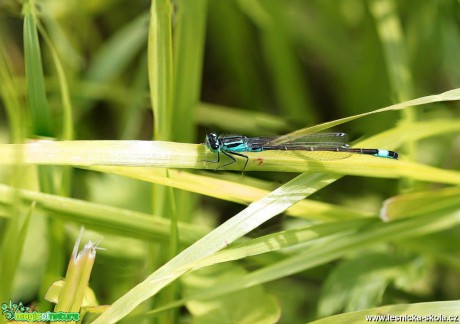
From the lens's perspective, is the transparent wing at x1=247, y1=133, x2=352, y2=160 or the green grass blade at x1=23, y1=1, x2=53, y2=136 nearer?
the green grass blade at x1=23, y1=1, x2=53, y2=136

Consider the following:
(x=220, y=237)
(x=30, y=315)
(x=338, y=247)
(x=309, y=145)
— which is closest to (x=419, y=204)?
(x=338, y=247)

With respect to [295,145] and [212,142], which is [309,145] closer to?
[295,145]

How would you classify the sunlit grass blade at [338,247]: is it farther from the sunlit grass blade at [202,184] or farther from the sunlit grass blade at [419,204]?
the sunlit grass blade at [202,184]

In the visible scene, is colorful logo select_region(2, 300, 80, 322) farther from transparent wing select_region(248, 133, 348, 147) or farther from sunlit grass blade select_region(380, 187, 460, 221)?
sunlit grass blade select_region(380, 187, 460, 221)

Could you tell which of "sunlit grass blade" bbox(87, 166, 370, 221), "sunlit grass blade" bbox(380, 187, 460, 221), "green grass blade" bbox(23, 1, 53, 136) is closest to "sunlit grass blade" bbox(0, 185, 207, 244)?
"sunlit grass blade" bbox(87, 166, 370, 221)

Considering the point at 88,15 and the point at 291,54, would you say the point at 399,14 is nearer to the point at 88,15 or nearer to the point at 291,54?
the point at 291,54

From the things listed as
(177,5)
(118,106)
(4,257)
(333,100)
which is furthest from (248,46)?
(4,257)

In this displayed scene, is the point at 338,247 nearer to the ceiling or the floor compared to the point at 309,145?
nearer to the floor

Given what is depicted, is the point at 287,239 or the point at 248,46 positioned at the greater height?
the point at 248,46
